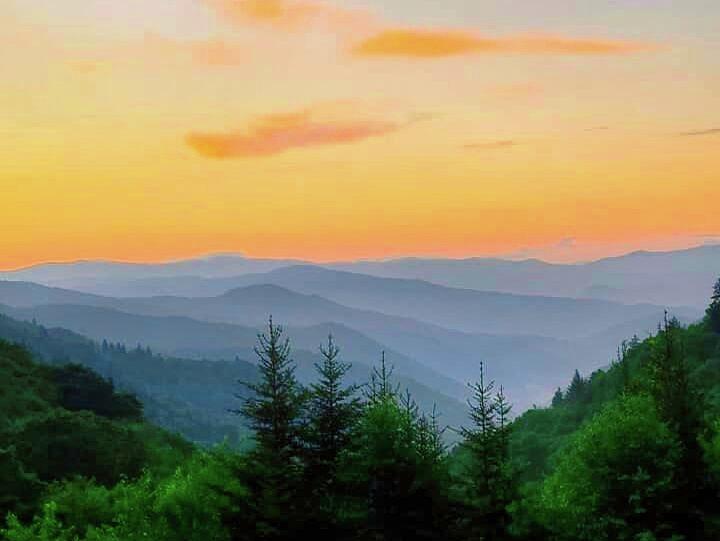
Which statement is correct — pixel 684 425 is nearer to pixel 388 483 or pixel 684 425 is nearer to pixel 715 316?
pixel 388 483

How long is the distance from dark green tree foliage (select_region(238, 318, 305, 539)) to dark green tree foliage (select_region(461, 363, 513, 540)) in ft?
29.1

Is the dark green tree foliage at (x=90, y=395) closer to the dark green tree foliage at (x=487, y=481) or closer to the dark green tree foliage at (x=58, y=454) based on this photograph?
the dark green tree foliage at (x=58, y=454)

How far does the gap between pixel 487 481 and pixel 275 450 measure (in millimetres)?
11102

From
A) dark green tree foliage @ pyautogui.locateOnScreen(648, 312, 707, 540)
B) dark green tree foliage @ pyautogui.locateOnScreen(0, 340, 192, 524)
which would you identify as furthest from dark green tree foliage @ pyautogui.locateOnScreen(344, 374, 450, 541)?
dark green tree foliage @ pyautogui.locateOnScreen(0, 340, 192, 524)

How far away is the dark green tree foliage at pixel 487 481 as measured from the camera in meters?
39.7

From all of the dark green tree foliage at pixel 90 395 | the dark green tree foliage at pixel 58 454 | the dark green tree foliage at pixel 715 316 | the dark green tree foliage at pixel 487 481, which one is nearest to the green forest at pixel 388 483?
the dark green tree foliage at pixel 487 481

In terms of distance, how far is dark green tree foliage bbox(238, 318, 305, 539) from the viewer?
37.7 metres

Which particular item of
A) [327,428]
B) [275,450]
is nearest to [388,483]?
[327,428]

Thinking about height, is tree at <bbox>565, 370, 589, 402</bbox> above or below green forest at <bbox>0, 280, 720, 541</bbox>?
below

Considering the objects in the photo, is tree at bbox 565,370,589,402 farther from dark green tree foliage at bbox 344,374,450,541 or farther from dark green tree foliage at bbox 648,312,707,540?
dark green tree foliage at bbox 344,374,450,541

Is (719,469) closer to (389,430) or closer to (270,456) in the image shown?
(389,430)

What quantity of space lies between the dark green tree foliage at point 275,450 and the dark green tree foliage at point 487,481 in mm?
8877

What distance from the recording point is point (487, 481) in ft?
132

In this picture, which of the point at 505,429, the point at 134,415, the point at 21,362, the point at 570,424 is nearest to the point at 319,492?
the point at 505,429
